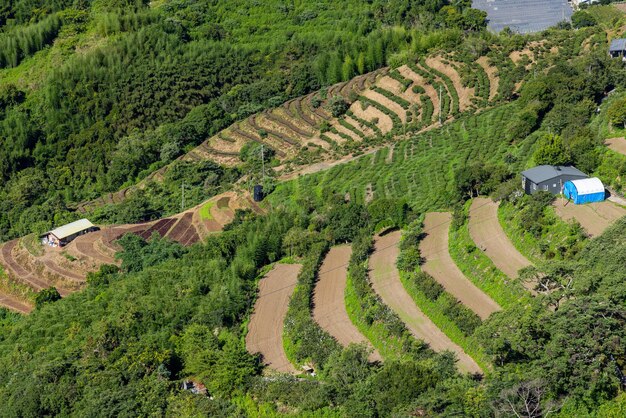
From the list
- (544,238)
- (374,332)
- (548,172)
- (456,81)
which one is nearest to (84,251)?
(374,332)

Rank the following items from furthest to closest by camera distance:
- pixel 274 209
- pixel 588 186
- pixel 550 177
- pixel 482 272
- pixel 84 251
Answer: pixel 84 251 < pixel 274 209 < pixel 550 177 < pixel 588 186 < pixel 482 272

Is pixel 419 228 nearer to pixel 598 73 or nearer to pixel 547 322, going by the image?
pixel 547 322

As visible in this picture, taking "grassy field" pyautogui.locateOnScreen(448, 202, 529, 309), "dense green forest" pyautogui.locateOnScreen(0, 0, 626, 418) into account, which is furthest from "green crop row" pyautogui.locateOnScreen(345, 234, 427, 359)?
"grassy field" pyautogui.locateOnScreen(448, 202, 529, 309)

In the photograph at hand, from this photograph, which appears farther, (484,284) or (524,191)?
(524,191)

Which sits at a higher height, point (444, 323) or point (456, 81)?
point (456, 81)

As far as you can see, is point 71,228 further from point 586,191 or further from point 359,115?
point 586,191

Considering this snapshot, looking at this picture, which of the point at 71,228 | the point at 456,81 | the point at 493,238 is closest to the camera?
the point at 493,238

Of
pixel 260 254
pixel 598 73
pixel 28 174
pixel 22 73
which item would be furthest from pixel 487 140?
pixel 22 73
